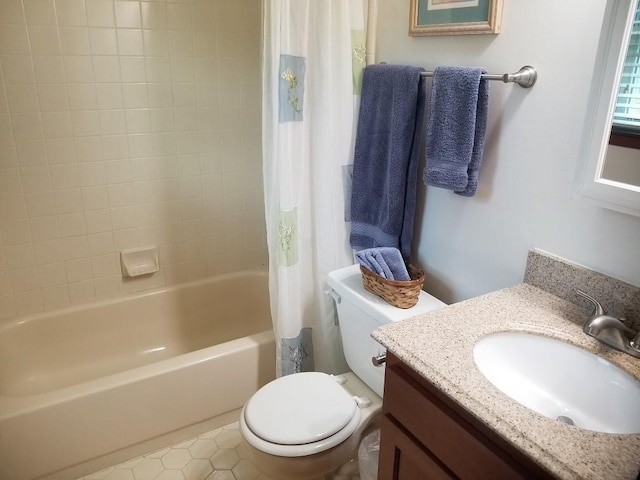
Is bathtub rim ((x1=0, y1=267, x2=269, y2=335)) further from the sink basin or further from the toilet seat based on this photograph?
the sink basin

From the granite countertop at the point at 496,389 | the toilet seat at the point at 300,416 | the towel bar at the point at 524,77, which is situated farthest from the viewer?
the toilet seat at the point at 300,416

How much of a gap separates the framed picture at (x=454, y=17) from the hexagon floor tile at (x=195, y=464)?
1575 millimetres

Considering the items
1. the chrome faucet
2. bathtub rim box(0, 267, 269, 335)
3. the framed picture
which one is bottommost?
bathtub rim box(0, 267, 269, 335)

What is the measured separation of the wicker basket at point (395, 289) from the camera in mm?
1576

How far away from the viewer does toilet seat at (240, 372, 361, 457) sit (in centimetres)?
149

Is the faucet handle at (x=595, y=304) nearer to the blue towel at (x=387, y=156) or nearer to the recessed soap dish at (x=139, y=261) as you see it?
the blue towel at (x=387, y=156)

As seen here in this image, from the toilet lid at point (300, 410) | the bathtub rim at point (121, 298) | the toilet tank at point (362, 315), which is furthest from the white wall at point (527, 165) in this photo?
the bathtub rim at point (121, 298)

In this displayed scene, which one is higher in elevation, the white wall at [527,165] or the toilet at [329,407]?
the white wall at [527,165]

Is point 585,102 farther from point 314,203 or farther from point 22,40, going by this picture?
point 22,40

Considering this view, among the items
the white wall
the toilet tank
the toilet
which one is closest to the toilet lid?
the toilet

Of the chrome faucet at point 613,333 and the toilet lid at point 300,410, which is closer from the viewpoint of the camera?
the chrome faucet at point 613,333

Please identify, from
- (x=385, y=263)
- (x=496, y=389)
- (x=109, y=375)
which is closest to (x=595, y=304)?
(x=496, y=389)

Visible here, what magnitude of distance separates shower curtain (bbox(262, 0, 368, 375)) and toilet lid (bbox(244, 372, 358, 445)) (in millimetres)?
343

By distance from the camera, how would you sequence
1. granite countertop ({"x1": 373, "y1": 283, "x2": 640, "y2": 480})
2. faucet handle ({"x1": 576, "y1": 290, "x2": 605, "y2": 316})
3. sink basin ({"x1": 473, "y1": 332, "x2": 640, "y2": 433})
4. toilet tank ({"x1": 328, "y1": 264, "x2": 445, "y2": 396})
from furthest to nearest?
toilet tank ({"x1": 328, "y1": 264, "x2": 445, "y2": 396})
faucet handle ({"x1": 576, "y1": 290, "x2": 605, "y2": 316})
sink basin ({"x1": 473, "y1": 332, "x2": 640, "y2": 433})
granite countertop ({"x1": 373, "y1": 283, "x2": 640, "y2": 480})
